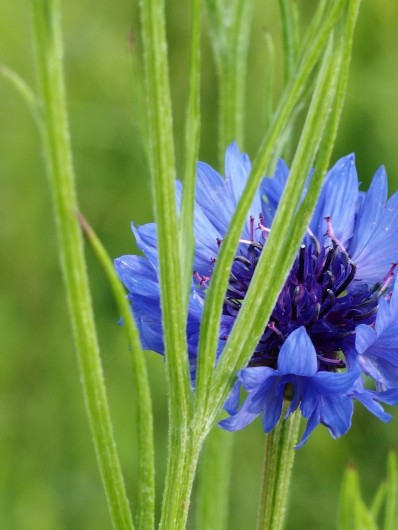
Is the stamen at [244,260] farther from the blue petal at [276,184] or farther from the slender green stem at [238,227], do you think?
the slender green stem at [238,227]

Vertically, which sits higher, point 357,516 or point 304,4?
point 304,4

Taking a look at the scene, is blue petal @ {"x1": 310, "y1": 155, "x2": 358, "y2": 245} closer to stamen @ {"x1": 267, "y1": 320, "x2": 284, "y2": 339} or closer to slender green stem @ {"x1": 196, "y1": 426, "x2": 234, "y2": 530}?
stamen @ {"x1": 267, "y1": 320, "x2": 284, "y2": 339}

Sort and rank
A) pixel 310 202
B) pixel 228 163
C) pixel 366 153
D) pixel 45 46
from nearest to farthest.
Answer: pixel 45 46, pixel 310 202, pixel 228 163, pixel 366 153

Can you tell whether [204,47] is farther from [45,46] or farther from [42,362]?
[45,46]

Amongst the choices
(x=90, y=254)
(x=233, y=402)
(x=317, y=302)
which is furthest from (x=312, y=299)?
(x=90, y=254)

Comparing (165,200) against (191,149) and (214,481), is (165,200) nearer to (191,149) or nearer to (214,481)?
(191,149)

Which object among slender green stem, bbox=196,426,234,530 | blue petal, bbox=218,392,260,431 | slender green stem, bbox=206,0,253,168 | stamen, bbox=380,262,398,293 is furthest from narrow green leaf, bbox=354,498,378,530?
slender green stem, bbox=206,0,253,168

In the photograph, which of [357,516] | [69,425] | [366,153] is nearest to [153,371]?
[69,425]

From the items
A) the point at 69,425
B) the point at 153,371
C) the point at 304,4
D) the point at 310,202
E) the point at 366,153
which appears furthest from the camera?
the point at 304,4
